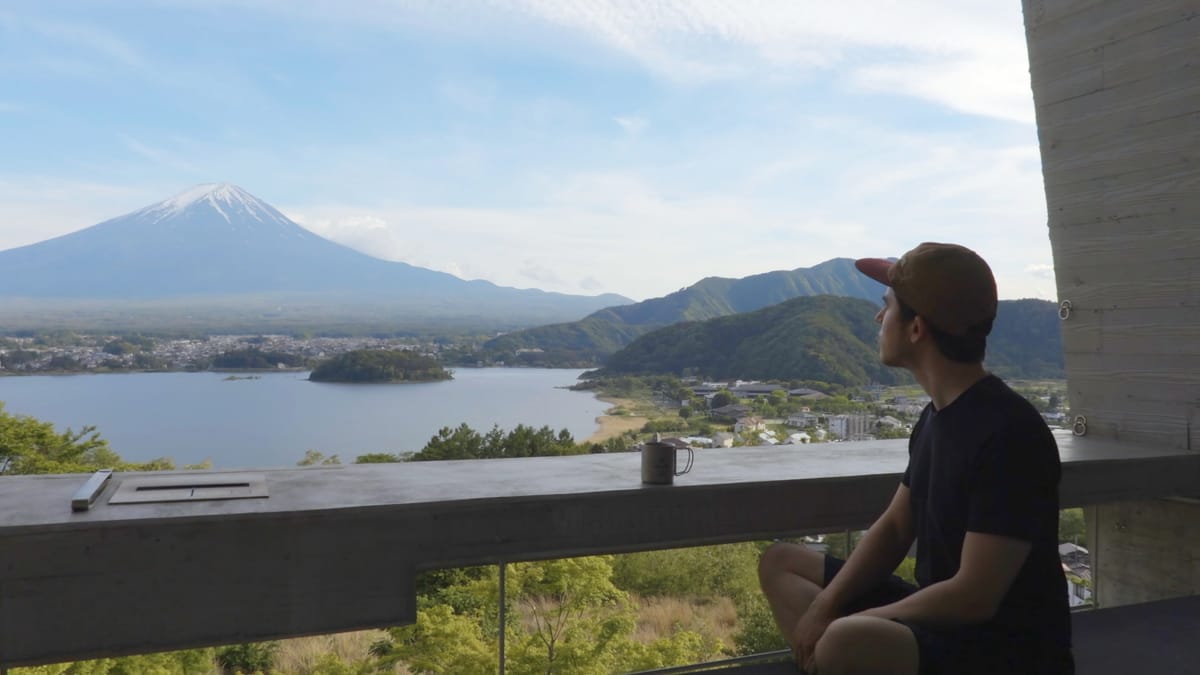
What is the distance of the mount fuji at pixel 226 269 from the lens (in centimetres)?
1134

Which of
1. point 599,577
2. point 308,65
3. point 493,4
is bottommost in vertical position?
point 599,577

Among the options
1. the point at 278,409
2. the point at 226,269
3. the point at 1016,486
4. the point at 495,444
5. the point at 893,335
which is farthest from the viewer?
the point at 226,269

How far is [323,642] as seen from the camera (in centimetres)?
281

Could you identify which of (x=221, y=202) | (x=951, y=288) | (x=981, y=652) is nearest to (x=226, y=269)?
(x=221, y=202)

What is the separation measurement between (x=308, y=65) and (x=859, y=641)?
29.5 ft

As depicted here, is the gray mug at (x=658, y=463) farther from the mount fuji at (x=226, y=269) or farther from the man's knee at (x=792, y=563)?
the mount fuji at (x=226, y=269)

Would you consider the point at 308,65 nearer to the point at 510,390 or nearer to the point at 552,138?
the point at 552,138

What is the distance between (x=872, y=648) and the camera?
4.67ft

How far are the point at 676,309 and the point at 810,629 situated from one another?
595cm

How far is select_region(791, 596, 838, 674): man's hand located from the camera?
1.68m

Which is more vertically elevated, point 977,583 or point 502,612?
point 977,583

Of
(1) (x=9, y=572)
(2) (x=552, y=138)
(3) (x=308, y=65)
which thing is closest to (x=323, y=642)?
(1) (x=9, y=572)

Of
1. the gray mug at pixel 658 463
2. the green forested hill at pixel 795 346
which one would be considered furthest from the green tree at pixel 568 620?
the green forested hill at pixel 795 346

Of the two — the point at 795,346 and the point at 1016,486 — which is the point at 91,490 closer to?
the point at 1016,486
